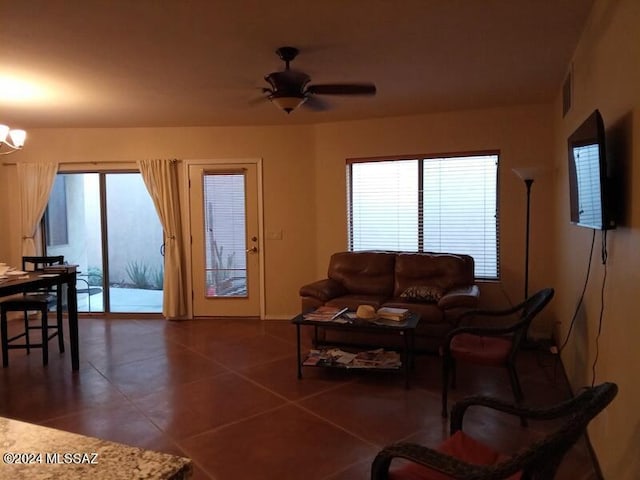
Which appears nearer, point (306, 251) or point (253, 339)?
point (253, 339)

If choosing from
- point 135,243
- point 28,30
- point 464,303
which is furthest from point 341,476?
point 135,243

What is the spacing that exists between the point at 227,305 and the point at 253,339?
1164 millimetres

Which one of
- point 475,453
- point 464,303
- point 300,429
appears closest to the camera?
point 475,453

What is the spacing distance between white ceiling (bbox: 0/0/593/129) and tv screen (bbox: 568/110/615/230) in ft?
2.63

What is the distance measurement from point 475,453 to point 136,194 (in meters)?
5.58

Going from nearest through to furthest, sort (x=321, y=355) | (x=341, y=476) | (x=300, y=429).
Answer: (x=341, y=476) → (x=300, y=429) → (x=321, y=355)

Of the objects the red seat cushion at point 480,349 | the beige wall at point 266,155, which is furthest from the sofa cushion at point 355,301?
the red seat cushion at point 480,349

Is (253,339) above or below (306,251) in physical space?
below

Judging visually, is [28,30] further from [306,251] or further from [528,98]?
[528,98]

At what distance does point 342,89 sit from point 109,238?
4.35 metres

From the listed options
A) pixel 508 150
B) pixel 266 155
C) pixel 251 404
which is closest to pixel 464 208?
pixel 508 150

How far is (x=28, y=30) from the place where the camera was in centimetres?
276

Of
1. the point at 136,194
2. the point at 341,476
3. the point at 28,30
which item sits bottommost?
the point at 341,476

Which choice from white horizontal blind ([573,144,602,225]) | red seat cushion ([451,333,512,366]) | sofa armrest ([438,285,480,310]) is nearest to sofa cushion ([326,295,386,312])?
sofa armrest ([438,285,480,310])
